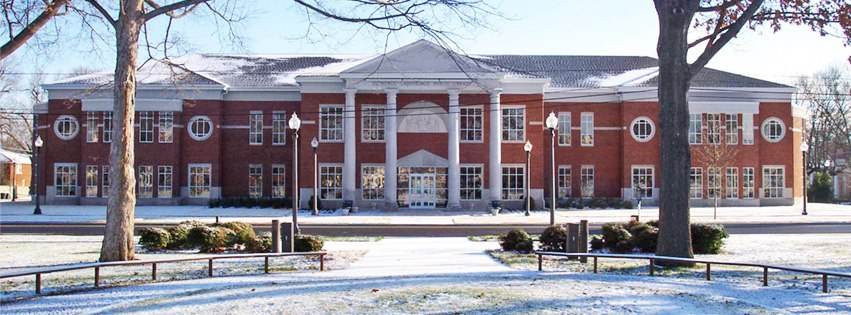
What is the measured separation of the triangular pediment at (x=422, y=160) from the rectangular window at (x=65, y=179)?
2057 centimetres

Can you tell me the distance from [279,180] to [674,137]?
3487 cm

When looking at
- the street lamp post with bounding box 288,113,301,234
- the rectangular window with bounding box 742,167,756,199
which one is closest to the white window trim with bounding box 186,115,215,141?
the street lamp post with bounding box 288,113,301,234

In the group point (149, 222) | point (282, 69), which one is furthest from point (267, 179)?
point (149, 222)

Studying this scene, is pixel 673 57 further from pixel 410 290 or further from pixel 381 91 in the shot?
pixel 381 91

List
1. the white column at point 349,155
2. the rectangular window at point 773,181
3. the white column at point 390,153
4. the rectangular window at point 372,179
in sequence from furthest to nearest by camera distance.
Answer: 1. the rectangular window at point 773,181
2. the rectangular window at point 372,179
3. the white column at point 349,155
4. the white column at point 390,153

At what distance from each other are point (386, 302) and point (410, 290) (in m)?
1.15

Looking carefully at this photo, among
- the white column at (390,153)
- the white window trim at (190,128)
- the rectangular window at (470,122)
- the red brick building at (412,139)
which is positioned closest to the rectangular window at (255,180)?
the red brick building at (412,139)

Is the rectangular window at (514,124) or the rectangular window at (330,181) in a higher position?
the rectangular window at (514,124)

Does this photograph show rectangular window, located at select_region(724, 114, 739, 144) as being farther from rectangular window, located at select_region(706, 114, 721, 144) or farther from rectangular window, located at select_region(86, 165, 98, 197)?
rectangular window, located at select_region(86, 165, 98, 197)

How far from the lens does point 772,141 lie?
47.3 meters

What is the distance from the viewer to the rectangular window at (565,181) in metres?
46.8

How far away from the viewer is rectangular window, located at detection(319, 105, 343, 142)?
4316 centimetres

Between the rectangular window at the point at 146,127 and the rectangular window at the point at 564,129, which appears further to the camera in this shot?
the rectangular window at the point at 564,129

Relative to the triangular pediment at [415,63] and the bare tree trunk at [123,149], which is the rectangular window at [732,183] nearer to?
the triangular pediment at [415,63]
